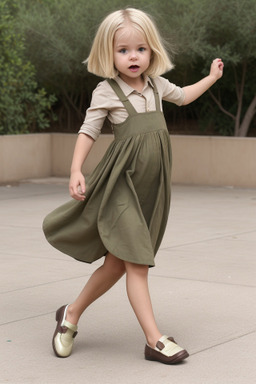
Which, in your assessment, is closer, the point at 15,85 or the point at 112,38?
the point at 112,38

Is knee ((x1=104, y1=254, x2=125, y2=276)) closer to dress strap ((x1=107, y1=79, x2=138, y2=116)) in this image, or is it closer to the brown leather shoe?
the brown leather shoe

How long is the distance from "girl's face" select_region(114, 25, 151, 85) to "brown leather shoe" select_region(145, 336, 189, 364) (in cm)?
136

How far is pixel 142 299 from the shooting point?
466cm

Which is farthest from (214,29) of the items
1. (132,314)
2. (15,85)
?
(132,314)

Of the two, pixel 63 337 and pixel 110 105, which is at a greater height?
pixel 110 105

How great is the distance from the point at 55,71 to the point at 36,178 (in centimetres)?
179

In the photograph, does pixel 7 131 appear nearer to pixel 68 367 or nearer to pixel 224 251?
pixel 224 251

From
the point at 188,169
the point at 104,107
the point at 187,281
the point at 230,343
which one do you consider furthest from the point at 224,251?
the point at 188,169

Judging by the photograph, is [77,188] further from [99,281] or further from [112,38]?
[112,38]

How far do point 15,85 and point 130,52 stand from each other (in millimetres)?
10563

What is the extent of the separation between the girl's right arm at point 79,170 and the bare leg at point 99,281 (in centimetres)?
39

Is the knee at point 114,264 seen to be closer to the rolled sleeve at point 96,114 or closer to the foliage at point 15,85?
the rolled sleeve at point 96,114

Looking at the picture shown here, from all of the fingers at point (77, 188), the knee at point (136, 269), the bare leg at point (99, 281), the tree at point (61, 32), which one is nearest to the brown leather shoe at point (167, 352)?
the knee at point (136, 269)

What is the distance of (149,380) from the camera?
4.38 metres
